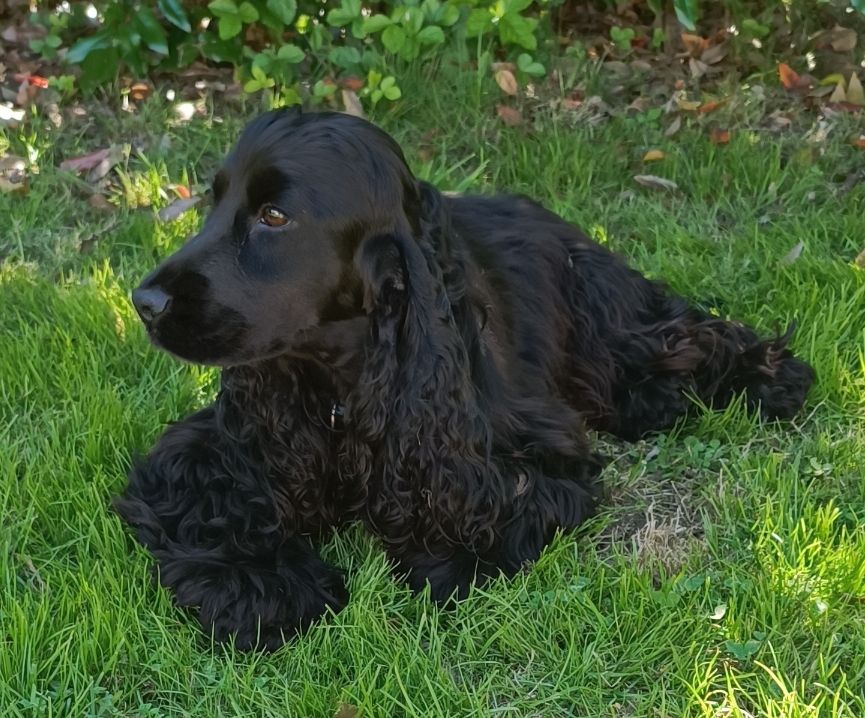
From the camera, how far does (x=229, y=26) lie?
156 inches

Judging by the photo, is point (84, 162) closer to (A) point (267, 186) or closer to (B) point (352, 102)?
(B) point (352, 102)

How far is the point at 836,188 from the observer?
3758 millimetres

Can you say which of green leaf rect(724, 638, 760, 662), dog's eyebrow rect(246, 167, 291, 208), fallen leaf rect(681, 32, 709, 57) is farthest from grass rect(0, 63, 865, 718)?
fallen leaf rect(681, 32, 709, 57)

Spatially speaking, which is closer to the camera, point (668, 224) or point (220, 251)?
point (220, 251)

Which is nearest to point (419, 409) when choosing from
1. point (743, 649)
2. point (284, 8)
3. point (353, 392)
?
point (353, 392)

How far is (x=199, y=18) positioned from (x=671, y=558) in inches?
121

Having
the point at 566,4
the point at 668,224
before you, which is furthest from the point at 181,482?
the point at 566,4

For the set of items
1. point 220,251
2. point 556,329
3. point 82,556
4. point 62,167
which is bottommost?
point 62,167

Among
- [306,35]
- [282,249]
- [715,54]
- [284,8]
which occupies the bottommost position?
[306,35]

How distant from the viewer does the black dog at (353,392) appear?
191 centimetres

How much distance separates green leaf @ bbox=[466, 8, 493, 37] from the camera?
388cm

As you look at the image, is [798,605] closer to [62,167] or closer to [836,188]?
[836,188]

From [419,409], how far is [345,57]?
2388 millimetres

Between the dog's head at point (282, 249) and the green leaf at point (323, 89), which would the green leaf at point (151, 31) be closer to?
the green leaf at point (323, 89)
